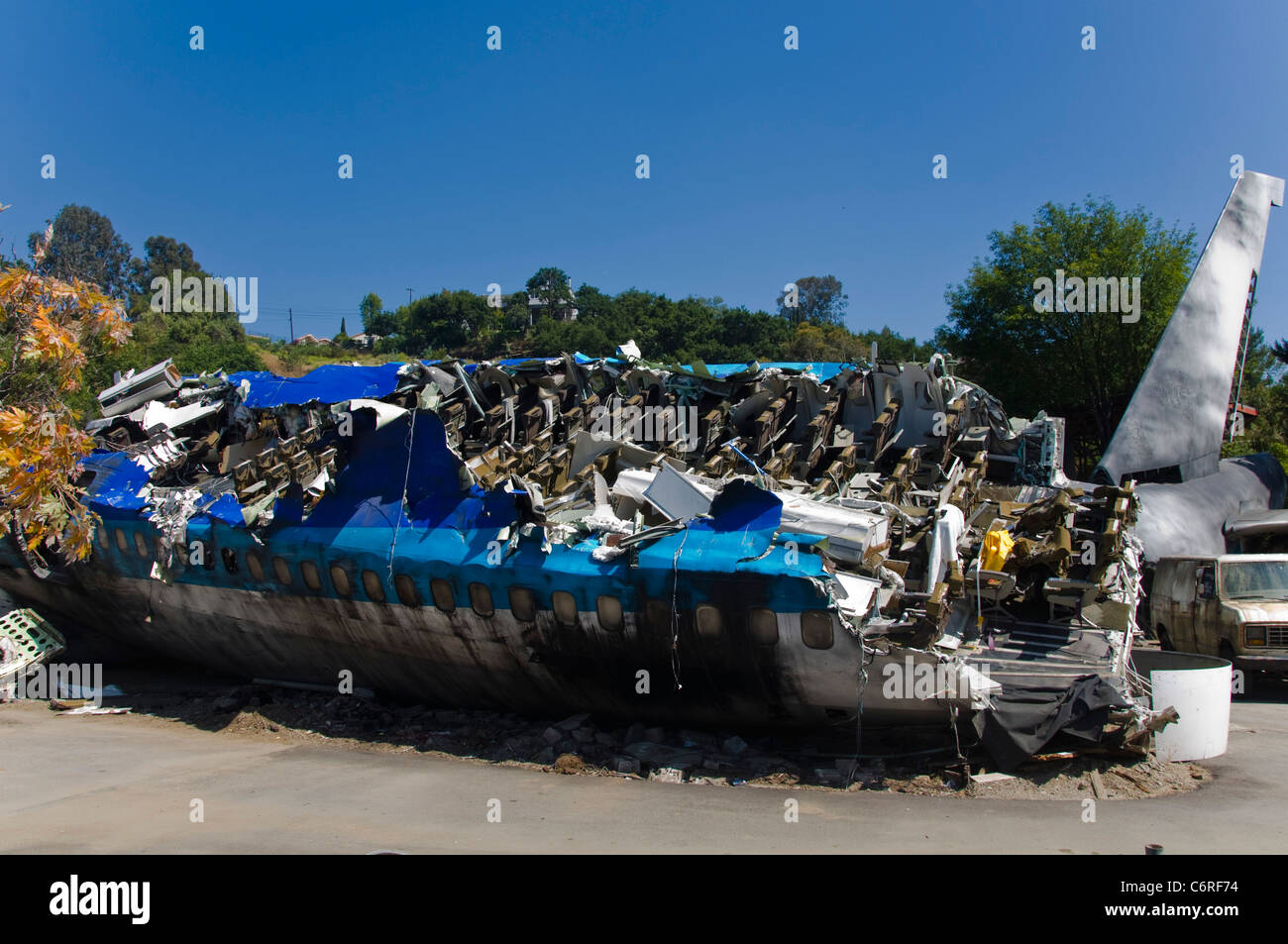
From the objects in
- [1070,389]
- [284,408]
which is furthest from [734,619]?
[1070,389]

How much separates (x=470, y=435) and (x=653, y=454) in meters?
6.53

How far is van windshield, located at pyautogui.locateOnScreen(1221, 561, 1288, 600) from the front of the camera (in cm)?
1619

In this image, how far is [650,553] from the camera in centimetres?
1324

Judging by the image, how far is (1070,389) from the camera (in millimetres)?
41531

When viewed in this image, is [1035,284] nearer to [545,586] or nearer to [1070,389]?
[1070,389]

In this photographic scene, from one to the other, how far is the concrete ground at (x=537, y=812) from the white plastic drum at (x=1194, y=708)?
418 mm

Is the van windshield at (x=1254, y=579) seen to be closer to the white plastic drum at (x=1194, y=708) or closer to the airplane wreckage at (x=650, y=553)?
the airplane wreckage at (x=650, y=553)

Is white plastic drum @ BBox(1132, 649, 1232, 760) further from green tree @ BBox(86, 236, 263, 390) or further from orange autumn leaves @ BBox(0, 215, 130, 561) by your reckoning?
green tree @ BBox(86, 236, 263, 390)

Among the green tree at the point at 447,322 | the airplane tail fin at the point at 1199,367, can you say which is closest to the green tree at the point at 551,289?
the green tree at the point at 447,322

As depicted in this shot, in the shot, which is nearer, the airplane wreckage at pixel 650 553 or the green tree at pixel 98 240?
the airplane wreckage at pixel 650 553

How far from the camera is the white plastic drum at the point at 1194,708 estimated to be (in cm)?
1182

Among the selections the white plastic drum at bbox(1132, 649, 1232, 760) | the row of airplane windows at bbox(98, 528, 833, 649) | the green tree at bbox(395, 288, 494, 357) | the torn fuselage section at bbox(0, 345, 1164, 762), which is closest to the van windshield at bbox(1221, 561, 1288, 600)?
the torn fuselage section at bbox(0, 345, 1164, 762)

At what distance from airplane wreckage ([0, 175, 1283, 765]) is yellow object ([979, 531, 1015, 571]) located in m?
0.05
